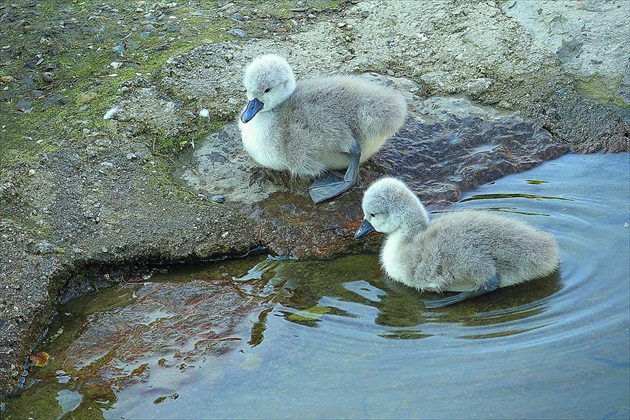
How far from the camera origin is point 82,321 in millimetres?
4285

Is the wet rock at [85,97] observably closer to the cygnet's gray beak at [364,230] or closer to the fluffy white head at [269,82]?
the fluffy white head at [269,82]

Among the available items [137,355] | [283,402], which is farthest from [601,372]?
[137,355]

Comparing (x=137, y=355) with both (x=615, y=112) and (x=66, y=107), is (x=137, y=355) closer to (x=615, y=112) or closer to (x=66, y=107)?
(x=66, y=107)

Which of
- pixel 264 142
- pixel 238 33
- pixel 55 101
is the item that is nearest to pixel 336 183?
pixel 264 142

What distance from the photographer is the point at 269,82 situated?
512 cm

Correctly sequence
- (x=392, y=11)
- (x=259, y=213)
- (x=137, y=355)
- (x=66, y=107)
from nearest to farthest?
(x=137, y=355) < (x=259, y=213) < (x=66, y=107) < (x=392, y=11)

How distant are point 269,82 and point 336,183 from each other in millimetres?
809

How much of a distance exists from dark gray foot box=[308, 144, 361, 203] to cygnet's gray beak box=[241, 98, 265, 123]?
0.62 meters

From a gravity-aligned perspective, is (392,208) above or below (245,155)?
above

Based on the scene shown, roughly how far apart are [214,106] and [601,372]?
12.1ft

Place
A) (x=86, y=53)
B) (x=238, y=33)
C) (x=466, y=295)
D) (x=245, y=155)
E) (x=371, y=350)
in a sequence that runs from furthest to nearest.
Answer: (x=238, y=33) → (x=86, y=53) → (x=245, y=155) → (x=466, y=295) → (x=371, y=350)

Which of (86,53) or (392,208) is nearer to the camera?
(392,208)

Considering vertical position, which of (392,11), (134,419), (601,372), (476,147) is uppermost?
(392,11)

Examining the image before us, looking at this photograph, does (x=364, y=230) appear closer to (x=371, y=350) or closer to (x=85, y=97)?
A: (x=371, y=350)
